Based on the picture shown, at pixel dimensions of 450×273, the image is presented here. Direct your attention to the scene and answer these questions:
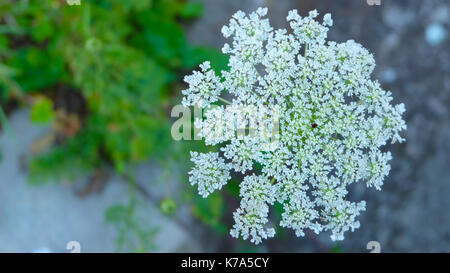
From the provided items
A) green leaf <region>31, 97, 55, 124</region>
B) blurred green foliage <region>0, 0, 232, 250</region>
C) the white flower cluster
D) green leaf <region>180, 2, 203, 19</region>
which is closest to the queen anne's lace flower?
the white flower cluster

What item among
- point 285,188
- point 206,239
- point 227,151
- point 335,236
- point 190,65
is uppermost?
point 190,65

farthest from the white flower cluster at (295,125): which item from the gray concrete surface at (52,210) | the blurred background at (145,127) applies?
the gray concrete surface at (52,210)

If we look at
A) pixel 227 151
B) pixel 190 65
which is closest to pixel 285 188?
pixel 227 151

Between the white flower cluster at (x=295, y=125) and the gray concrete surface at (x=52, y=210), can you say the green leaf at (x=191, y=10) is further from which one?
the white flower cluster at (x=295, y=125)

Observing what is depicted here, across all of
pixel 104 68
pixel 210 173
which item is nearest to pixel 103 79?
pixel 104 68

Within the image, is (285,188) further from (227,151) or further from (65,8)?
(65,8)

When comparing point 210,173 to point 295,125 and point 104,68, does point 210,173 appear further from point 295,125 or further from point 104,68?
point 104,68
